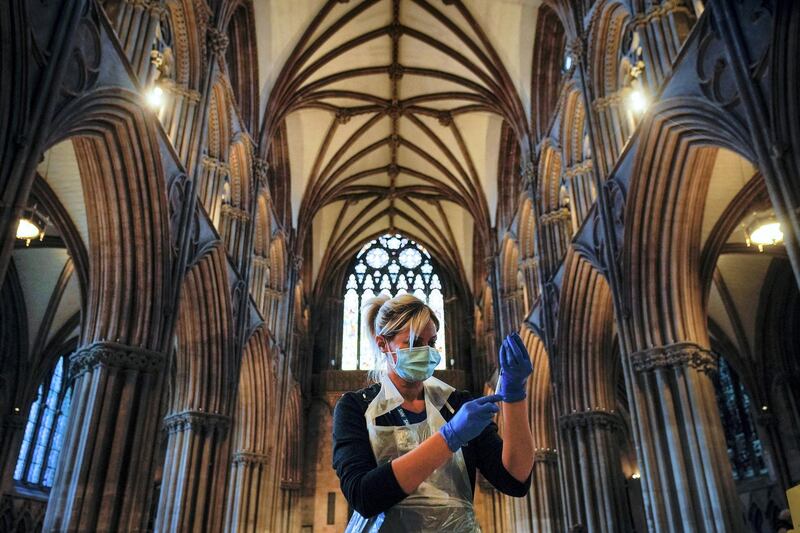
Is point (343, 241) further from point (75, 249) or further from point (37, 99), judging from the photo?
point (37, 99)

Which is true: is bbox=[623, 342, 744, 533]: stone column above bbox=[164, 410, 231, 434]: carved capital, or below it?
below

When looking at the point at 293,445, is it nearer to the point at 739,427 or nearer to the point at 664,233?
the point at 739,427

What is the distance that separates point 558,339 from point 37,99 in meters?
11.2

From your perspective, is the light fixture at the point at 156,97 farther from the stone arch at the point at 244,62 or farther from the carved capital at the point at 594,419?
the carved capital at the point at 594,419

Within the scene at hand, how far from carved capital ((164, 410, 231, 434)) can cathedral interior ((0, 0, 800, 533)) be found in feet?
0.15

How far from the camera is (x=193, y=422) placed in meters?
12.8

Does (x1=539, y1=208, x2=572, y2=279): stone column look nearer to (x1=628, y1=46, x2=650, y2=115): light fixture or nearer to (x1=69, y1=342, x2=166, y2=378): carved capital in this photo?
(x1=628, y1=46, x2=650, y2=115): light fixture

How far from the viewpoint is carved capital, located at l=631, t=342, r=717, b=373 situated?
9492 millimetres

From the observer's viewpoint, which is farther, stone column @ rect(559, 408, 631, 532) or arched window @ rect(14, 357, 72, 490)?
arched window @ rect(14, 357, 72, 490)

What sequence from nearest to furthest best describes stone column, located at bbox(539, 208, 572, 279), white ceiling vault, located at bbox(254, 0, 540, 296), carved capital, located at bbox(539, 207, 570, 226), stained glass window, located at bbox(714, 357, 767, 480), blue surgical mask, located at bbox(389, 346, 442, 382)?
blue surgical mask, located at bbox(389, 346, 442, 382) < stone column, located at bbox(539, 208, 572, 279) < carved capital, located at bbox(539, 207, 570, 226) < white ceiling vault, located at bbox(254, 0, 540, 296) < stained glass window, located at bbox(714, 357, 767, 480)

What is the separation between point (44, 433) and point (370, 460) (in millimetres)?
21450

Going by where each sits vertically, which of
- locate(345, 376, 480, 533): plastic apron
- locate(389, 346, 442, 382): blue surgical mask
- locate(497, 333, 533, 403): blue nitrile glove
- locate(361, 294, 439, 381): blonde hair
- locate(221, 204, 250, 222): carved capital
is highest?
locate(221, 204, 250, 222): carved capital

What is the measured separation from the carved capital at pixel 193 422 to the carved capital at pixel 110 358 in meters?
3.73

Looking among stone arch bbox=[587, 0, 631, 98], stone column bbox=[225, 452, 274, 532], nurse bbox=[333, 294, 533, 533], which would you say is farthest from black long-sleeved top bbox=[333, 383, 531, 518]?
stone column bbox=[225, 452, 274, 532]
